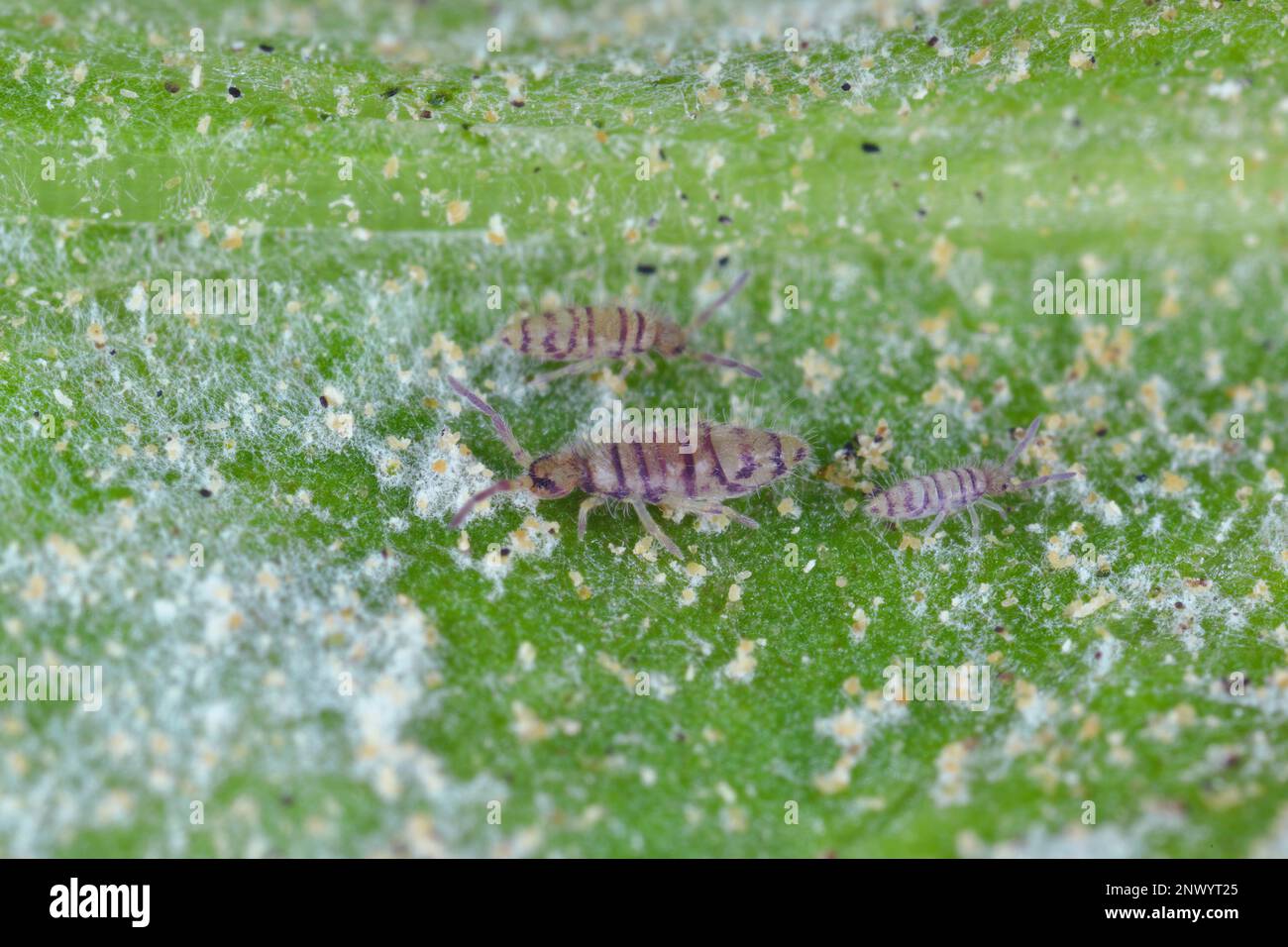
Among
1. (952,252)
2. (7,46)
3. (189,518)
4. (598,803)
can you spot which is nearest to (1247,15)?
(952,252)

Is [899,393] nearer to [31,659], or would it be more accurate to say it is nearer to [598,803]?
[598,803]

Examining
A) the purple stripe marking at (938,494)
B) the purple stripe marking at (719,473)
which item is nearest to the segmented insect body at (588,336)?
the purple stripe marking at (719,473)

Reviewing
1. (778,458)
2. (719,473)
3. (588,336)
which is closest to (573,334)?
(588,336)

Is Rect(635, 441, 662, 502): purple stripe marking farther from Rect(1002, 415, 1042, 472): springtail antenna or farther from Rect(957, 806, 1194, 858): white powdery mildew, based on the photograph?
Rect(957, 806, 1194, 858): white powdery mildew

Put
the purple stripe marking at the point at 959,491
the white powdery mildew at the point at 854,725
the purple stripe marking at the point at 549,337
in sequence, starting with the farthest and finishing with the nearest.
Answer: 1. the purple stripe marking at the point at 549,337
2. the purple stripe marking at the point at 959,491
3. the white powdery mildew at the point at 854,725

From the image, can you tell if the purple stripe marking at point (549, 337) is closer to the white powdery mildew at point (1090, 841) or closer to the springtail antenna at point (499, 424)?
the springtail antenna at point (499, 424)

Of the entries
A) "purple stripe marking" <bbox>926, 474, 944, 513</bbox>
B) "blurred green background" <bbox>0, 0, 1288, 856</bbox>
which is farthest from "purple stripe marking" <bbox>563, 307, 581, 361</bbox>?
"purple stripe marking" <bbox>926, 474, 944, 513</bbox>

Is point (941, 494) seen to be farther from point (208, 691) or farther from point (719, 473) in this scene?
point (208, 691)
